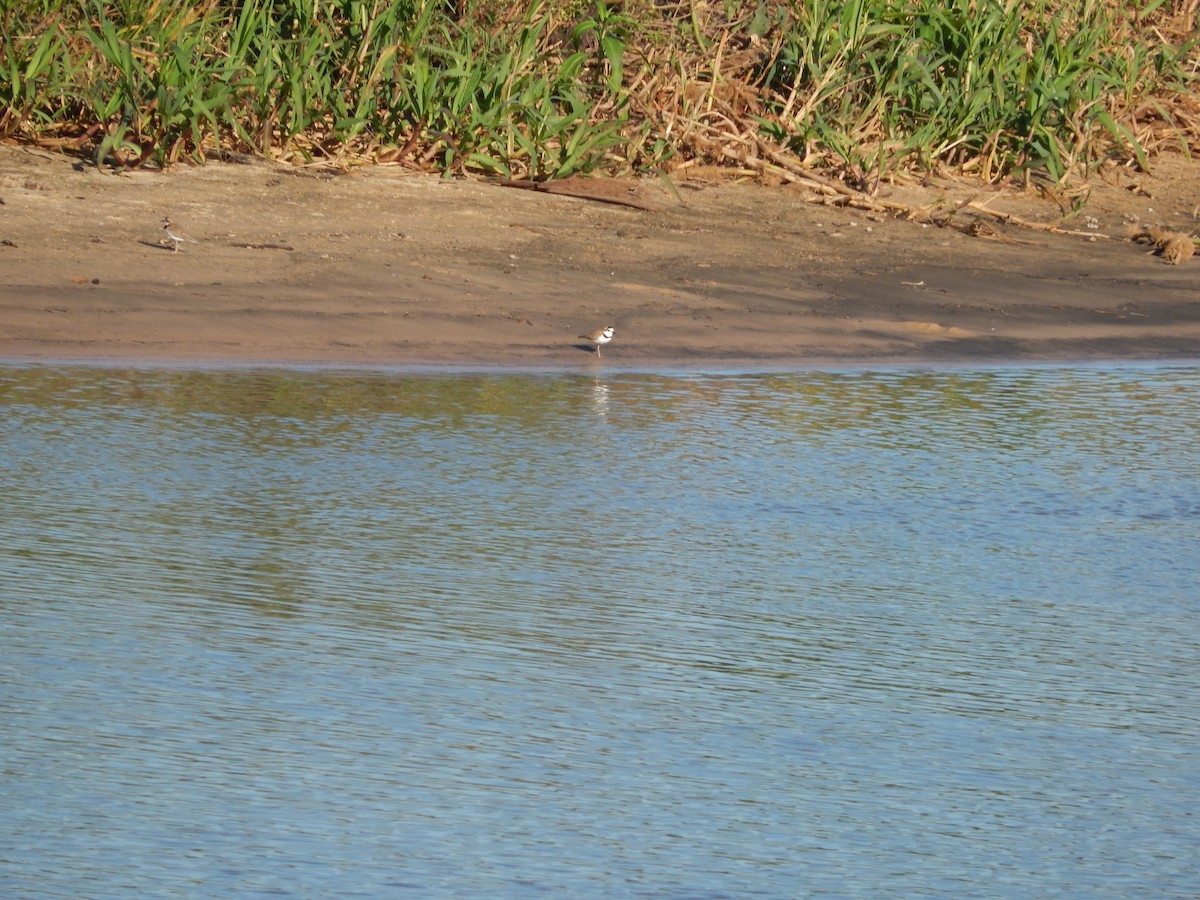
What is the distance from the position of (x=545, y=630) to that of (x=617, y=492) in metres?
1.39

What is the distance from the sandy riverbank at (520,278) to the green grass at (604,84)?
1.10 ft

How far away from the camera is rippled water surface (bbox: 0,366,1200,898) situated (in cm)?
273

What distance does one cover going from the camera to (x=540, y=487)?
5145mm

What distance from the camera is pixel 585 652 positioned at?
3.65m

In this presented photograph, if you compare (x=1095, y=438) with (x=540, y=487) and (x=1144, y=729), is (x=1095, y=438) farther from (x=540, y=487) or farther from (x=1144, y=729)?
(x=1144, y=729)

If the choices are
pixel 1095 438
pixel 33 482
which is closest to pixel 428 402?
pixel 33 482

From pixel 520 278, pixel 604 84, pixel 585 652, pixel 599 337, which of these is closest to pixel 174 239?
pixel 520 278

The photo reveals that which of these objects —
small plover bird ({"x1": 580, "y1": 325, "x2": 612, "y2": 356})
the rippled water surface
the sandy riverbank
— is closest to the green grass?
the sandy riverbank

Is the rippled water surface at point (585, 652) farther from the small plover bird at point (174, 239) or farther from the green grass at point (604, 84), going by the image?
the green grass at point (604, 84)

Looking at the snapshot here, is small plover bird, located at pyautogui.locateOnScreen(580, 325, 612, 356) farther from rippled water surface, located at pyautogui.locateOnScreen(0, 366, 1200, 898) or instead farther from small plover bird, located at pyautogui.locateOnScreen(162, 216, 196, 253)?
small plover bird, located at pyautogui.locateOnScreen(162, 216, 196, 253)

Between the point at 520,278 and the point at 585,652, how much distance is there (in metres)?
4.81

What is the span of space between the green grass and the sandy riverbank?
34 centimetres

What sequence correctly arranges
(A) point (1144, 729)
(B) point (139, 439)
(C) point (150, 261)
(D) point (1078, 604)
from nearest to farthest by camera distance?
1. (A) point (1144, 729)
2. (D) point (1078, 604)
3. (B) point (139, 439)
4. (C) point (150, 261)

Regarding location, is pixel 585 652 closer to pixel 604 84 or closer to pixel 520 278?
pixel 520 278
